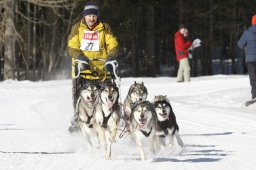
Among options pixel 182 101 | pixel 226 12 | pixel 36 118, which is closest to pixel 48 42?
pixel 226 12

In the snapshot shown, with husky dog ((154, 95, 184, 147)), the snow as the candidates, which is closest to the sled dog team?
husky dog ((154, 95, 184, 147))

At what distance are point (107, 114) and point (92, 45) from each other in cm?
163

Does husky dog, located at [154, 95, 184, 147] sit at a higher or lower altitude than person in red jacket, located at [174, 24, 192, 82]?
lower

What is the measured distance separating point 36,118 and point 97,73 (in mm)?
4173

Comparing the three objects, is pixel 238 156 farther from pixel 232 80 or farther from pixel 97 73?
pixel 232 80

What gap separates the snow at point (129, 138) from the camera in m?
7.54

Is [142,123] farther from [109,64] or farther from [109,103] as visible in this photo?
[109,64]

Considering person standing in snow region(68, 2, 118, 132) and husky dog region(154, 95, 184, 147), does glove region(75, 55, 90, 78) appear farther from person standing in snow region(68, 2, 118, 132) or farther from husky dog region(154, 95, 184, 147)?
husky dog region(154, 95, 184, 147)

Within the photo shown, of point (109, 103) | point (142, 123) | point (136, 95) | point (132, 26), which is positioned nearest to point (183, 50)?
point (136, 95)

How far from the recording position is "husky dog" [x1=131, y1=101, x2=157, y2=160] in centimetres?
760

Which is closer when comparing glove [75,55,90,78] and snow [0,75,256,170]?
snow [0,75,256,170]

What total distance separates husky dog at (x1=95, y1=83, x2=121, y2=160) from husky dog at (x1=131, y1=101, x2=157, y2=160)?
1.19 feet

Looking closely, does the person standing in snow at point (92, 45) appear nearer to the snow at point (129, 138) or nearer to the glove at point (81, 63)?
the glove at point (81, 63)

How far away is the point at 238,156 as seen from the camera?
26.6 feet
